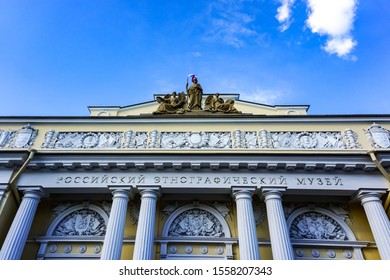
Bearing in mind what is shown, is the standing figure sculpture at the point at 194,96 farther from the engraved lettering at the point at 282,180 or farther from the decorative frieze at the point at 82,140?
the engraved lettering at the point at 282,180

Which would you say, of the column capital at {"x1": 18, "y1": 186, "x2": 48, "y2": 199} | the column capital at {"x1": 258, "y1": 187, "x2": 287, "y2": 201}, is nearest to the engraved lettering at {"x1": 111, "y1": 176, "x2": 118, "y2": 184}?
the column capital at {"x1": 18, "y1": 186, "x2": 48, "y2": 199}

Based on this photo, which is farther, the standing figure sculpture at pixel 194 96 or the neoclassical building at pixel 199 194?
the standing figure sculpture at pixel 194 96

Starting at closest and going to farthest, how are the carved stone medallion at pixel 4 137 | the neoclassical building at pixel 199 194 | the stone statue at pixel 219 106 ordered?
1. the neoclassical building at pixel 199 194
2. the carved stone medallion at pixel 4 137
3. the stone statue at pixel 219 106

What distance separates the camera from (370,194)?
1040 centimetres

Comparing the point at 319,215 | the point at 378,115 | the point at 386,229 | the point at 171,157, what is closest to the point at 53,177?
the point at 171,157

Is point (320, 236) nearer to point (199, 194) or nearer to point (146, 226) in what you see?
point (199, 194)

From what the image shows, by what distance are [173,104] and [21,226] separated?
7.89 meters

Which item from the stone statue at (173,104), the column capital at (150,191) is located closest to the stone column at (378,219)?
the column capital at (150,191)

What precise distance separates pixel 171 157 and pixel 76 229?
4.56 meters

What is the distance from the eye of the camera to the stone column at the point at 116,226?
30.4ft

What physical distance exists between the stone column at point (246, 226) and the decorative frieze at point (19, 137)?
8.78 metres

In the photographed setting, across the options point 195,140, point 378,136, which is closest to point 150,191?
point 195,140

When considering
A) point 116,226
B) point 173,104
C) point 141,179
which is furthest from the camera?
point 173,104

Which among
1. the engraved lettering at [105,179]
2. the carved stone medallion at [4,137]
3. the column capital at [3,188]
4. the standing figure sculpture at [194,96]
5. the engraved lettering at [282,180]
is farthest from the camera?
the standing figure sculpture at [194,96]
